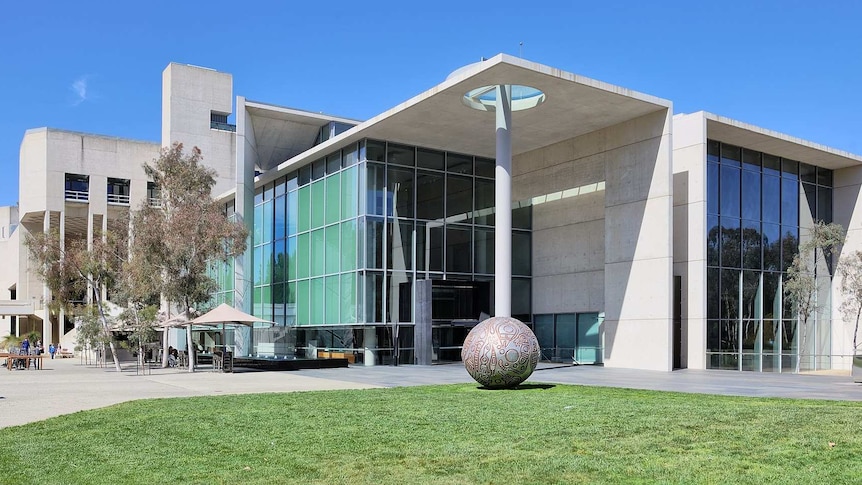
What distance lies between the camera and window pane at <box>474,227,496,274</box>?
110 feet

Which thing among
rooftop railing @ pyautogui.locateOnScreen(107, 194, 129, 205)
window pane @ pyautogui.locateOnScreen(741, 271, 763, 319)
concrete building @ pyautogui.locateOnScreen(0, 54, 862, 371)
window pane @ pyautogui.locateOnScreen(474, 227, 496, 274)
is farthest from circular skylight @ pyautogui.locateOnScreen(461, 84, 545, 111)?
rooftop railing @ pyautogui.locateOnScreen(107, 194, 129, 205)

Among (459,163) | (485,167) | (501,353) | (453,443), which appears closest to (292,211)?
(459,163)

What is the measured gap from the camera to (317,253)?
34406mm

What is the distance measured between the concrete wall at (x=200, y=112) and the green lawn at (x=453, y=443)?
42.7m

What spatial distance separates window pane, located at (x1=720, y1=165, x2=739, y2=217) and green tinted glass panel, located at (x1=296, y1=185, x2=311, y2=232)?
1768 centimetres

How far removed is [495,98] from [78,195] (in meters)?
47.4

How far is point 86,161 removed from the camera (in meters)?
62.7

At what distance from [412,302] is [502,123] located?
29.3ft

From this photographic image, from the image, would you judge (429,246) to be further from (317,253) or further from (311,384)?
(311,384)

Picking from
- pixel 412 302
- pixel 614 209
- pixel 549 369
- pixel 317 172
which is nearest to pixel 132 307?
pixel 317 172

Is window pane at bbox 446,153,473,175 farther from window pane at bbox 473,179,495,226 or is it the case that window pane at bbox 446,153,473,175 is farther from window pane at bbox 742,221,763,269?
window pane at bbox 742,221,763,269

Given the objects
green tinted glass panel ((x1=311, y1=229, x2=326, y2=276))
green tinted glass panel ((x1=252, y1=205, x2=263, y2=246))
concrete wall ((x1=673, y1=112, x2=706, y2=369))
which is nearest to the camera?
concrete wall ((x1=673, y1=112, x2=706, y2=369))

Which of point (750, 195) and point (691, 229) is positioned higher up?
point (750, 195)

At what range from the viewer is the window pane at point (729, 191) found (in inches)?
1207
